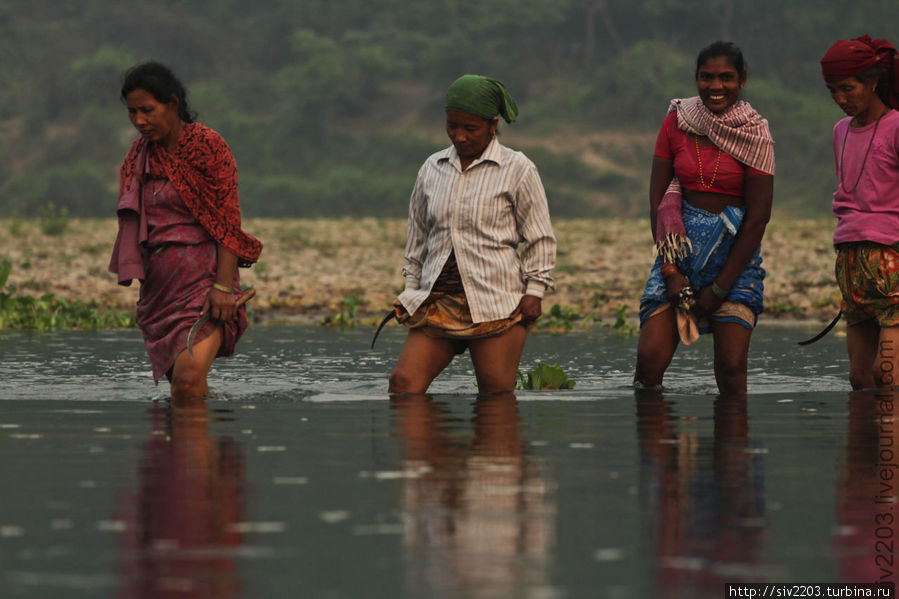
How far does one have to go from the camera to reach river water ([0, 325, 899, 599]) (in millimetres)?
3959

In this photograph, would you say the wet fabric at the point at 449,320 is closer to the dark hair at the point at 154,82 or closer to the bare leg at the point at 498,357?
the bare leg at the point at 498,357

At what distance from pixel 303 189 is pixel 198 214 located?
38676 mm

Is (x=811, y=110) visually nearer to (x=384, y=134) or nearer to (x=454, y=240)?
(x=384, y=134)

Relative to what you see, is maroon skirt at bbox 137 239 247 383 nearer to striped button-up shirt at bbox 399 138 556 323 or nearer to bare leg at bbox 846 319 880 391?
striped button-up shirt at bbox 399 138 556 323

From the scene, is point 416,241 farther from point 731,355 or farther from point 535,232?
point 731,355

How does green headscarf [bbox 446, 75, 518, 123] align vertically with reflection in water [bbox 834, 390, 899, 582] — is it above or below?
above

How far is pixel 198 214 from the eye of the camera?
7.05 meters

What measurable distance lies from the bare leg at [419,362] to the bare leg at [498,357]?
0.47ft

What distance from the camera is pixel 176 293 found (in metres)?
7.14

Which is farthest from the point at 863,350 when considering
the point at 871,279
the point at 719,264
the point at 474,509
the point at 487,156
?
the point at 474,509

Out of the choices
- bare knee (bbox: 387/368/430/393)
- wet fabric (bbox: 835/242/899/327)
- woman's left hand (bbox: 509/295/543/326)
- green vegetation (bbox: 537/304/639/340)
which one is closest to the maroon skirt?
bare knee (bbox: 387/368/430/393)

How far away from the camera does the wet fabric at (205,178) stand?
7.04 m

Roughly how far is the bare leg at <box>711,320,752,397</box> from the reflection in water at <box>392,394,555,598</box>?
1.04m

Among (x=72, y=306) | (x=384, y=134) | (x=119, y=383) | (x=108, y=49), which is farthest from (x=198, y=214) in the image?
(x=108, y=49)
